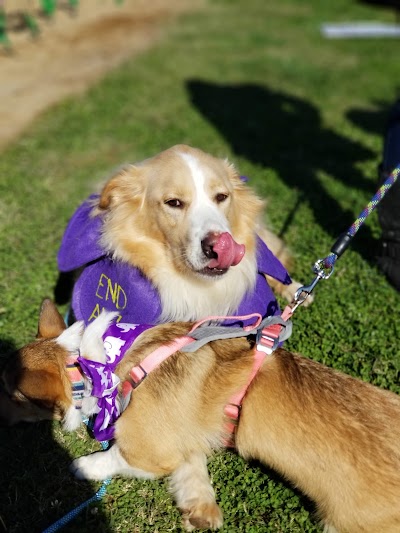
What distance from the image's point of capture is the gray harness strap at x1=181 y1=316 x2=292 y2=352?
2.80 meters

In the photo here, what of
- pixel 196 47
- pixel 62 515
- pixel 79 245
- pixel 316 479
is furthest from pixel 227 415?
pixel 196 47

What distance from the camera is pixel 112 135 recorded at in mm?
7211

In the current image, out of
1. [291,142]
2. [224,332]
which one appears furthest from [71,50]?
[224,332]

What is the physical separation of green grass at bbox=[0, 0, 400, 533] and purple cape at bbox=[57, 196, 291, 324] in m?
0.58

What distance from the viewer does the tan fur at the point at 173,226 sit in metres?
3.19

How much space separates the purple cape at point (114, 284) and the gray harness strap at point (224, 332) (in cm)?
44

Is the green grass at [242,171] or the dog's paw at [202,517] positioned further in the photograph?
the green grass at [242,171]

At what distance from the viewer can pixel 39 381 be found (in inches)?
103

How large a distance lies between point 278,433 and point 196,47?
394 inches

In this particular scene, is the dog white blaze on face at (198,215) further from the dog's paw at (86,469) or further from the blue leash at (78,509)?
the dog's paw at (86,469)

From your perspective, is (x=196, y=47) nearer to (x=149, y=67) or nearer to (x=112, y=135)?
(x=149, y=67)

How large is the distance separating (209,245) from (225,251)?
3.8 inches

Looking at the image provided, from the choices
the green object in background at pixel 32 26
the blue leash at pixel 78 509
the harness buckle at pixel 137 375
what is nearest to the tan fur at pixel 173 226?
the harness buckle at pixel 137 375

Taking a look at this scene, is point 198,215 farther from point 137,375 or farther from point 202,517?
point 202,517
